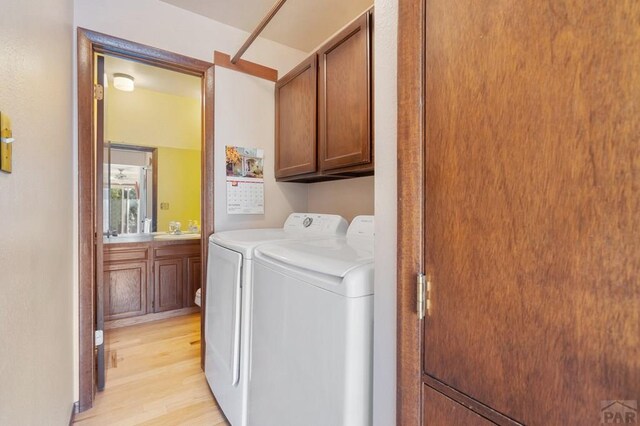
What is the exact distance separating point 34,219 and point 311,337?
35.9 inches

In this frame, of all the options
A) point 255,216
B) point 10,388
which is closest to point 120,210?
point 255,216

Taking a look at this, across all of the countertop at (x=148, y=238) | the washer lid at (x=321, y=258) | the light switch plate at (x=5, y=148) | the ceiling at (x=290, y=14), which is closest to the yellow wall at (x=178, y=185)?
the countertop at (x=148, y=238)

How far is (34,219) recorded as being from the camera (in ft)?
2.77

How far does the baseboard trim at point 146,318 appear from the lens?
108 inches

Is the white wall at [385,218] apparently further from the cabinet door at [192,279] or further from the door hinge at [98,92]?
the cabinet door at [192,279]

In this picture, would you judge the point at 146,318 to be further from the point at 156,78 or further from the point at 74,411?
the point at 156,78

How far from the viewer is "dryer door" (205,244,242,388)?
140 cm

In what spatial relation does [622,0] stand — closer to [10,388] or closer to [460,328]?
[460,328]

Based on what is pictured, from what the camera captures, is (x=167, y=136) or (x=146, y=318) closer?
(x=146, y=318)

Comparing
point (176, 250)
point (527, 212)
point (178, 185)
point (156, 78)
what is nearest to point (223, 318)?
point (527, 212)

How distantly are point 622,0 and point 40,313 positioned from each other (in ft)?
4.97

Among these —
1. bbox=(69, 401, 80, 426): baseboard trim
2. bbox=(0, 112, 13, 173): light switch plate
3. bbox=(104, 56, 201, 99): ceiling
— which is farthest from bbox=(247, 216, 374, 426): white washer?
bbox=(104, 56, 201, 99): ceiling

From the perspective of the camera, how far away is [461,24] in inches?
22.0

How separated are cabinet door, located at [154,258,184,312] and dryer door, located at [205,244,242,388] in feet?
4.61
